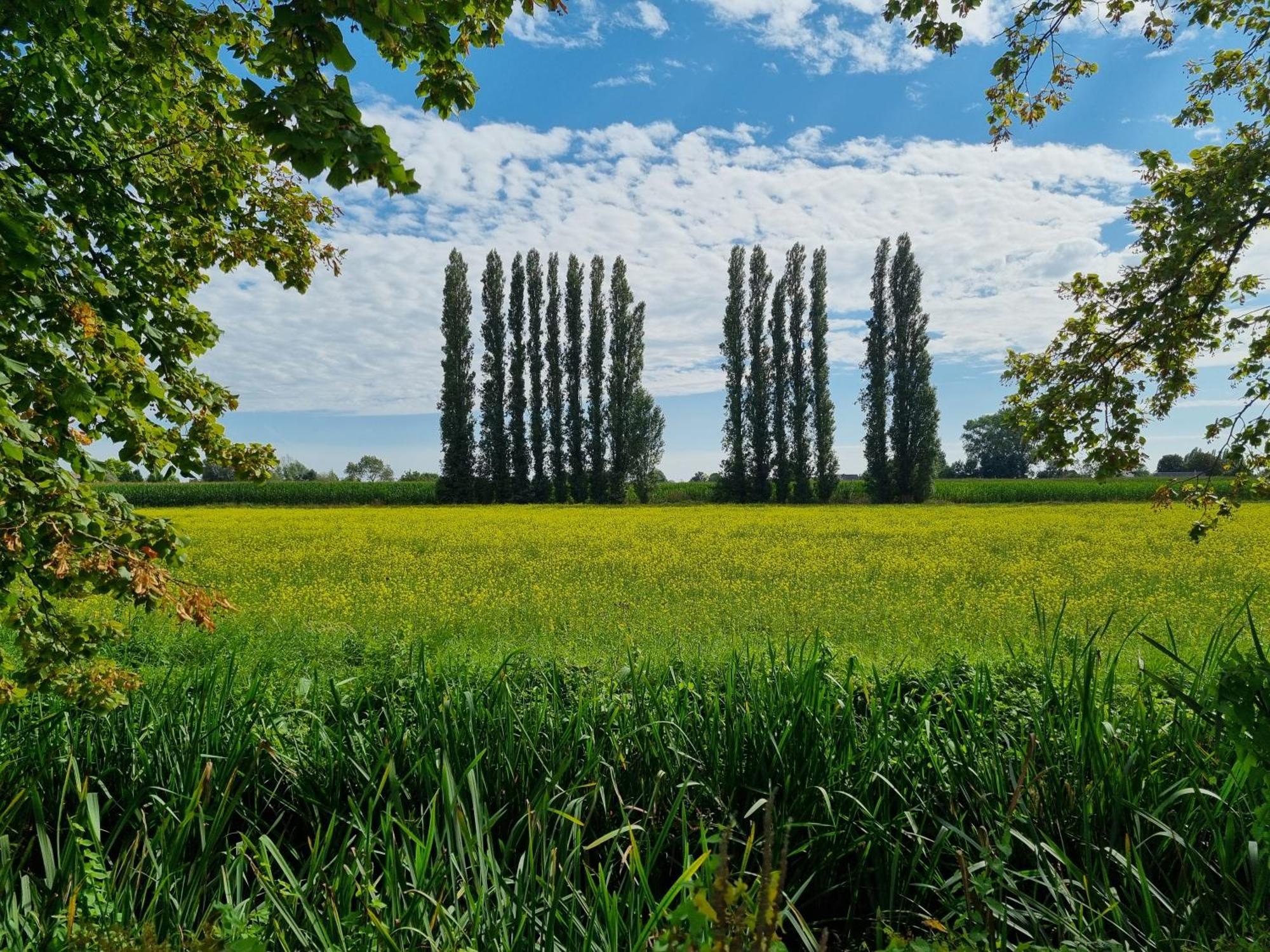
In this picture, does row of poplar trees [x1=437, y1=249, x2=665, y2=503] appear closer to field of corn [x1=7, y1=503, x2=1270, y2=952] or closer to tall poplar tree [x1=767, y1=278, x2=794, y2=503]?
tall poplar tree [x1=767, y1=278, x2=794, y2=503]

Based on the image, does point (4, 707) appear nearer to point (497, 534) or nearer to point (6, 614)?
point (6, 614)

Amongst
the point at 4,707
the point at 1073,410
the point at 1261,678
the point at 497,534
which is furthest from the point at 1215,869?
the point at 497,534

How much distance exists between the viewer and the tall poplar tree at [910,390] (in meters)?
43.3

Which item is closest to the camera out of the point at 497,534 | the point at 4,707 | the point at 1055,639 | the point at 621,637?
the point at 1055,639

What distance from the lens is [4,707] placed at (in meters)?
3.38

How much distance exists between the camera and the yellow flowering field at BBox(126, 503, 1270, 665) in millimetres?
7246

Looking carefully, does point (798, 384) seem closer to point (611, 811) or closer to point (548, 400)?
point (548, 400)

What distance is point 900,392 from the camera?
4422 centimetres

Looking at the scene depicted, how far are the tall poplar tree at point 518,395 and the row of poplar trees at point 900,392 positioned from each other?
921 inches

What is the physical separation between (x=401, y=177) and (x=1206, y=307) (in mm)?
5413

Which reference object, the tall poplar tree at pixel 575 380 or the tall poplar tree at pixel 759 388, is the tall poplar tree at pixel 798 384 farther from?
the tall poplar tree at pixel 575 380

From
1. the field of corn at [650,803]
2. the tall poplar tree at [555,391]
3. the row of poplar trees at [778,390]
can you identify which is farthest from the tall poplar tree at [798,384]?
the field of corn at [650,803]

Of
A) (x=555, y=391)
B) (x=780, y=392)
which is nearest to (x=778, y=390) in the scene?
(x=780, y=392)

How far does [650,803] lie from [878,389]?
150ft
